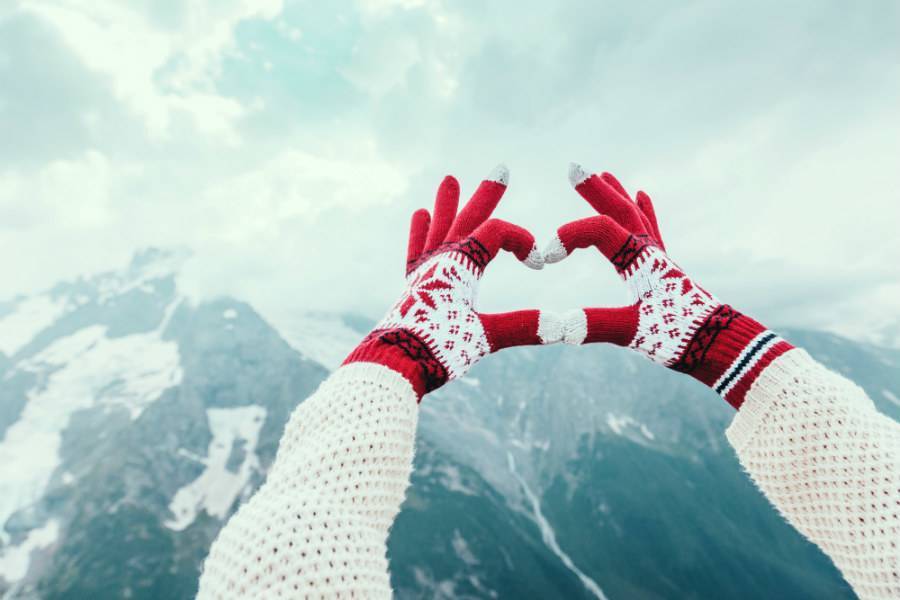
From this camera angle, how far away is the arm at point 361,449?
2.16m

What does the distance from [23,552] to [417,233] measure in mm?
264523

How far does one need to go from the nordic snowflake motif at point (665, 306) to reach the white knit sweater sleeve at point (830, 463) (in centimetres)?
93

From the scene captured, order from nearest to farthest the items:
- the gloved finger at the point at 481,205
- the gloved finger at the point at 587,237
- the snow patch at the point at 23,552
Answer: the gloved finger at the point at 587,237 → the gloved finger at the point at 481,205 → the snow patch at the point at 23,552

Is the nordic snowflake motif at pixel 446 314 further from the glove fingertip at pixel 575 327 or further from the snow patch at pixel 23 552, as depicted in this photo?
the snow patch at pixel 23 552

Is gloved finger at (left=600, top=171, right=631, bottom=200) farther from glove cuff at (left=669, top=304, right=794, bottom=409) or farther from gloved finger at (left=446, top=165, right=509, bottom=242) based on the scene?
glove cuff at (left=669, top=304, right=794, bottom=409)

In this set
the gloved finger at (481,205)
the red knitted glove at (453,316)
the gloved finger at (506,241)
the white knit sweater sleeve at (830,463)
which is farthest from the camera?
A: the gloved finger at (481,205)

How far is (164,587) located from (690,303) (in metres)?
225

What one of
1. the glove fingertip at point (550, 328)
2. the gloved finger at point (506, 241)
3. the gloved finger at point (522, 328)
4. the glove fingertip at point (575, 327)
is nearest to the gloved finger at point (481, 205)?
the gloved finger at point (506, 241)

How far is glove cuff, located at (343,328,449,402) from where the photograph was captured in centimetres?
354

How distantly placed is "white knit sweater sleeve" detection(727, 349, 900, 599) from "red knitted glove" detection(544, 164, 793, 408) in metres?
0.27

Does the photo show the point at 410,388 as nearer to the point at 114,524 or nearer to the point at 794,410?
the point at 794,410

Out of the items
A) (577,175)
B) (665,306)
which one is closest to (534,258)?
(665,306)

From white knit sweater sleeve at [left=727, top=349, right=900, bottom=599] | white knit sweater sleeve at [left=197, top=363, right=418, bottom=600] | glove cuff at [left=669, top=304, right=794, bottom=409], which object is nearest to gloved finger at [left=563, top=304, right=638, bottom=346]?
glove cuff at [left=669, top=304, right=794, bottom=409]

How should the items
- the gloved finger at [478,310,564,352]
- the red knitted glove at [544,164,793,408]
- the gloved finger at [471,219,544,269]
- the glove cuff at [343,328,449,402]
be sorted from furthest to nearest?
the gloved finger at [471,219,544,269] < the gloved finger at [478,310,564,352] < the red knitted glove at [544,164,793,408] < the glove cuff at [343,328,449,402]
